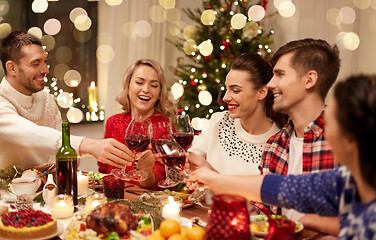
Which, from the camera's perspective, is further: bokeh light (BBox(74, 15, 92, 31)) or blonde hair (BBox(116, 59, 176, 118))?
bokeh light (BBox(74, 15, 92, 31))

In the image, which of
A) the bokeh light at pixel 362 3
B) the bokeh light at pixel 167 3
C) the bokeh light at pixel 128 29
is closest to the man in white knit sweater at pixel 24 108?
the bokeh light at pixel 128 29

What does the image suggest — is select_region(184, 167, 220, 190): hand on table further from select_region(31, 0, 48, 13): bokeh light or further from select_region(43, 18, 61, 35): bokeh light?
select_region(43, 18, 61, 35): bokeh light

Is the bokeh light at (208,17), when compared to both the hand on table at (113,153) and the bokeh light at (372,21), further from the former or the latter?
the hand on table at (113,153)

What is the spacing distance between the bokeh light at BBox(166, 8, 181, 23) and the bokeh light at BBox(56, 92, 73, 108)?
1.66 metres

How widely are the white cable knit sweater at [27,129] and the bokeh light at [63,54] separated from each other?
62.6 inches

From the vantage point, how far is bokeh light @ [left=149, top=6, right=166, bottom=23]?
4.70m

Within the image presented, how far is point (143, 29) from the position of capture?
182 inches

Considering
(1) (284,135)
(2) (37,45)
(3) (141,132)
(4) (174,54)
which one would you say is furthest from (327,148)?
(4) (174,54)

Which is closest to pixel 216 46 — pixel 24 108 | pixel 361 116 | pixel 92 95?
pixel 92 95

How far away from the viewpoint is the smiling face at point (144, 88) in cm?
290

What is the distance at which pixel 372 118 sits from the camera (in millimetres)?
737

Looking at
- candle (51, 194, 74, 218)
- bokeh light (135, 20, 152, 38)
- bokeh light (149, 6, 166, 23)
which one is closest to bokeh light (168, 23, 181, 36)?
bokeh light (149, 6, 166, 23)

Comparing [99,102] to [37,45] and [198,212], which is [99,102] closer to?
[37,45]

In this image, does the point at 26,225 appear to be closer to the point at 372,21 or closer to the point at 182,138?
the point at 182,138
